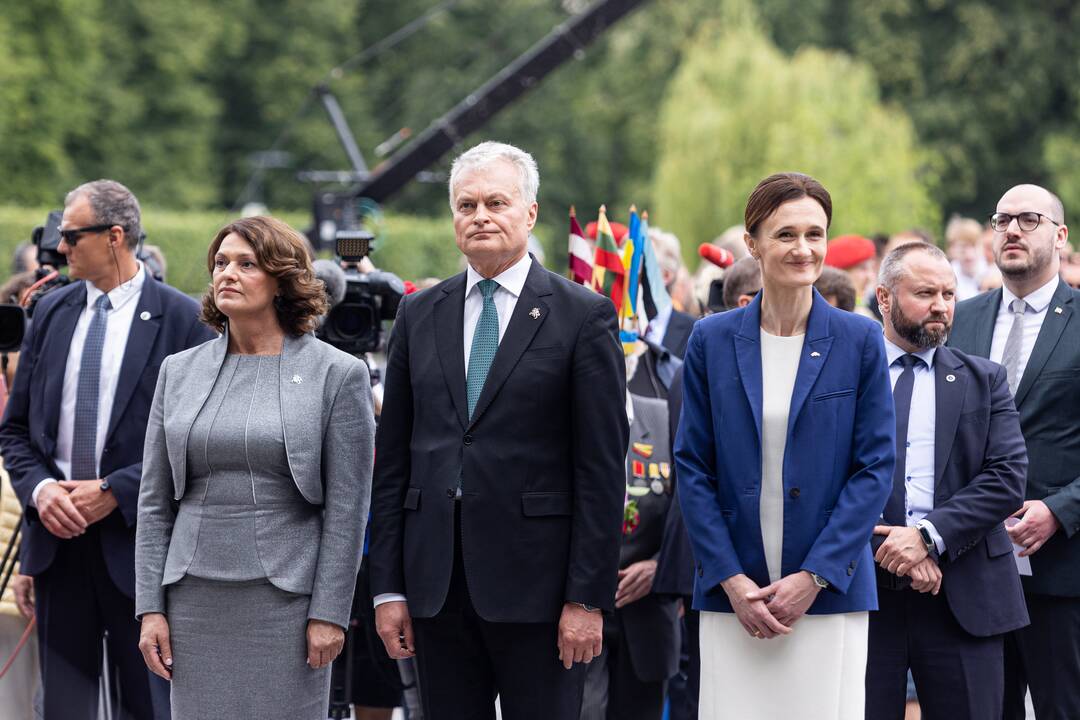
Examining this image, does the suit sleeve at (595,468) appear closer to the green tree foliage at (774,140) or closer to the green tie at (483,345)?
the green tie at (483,345)

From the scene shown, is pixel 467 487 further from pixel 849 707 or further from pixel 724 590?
pixel 849 707

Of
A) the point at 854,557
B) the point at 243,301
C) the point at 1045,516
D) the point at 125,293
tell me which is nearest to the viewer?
the point at 854,557

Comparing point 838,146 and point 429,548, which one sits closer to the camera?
point 429,548

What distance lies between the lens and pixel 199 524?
4.46 metres

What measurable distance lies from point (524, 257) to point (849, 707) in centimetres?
160

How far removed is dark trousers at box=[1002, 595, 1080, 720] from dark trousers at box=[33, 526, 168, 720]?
10.5 ft

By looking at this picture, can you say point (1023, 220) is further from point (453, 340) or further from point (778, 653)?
point (453, 340)

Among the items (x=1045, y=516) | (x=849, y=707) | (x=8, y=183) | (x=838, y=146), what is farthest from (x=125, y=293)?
(x=8, y=183)

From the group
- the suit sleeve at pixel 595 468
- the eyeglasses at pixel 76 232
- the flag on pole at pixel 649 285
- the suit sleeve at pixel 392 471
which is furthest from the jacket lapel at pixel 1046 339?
the eyeglasses at pixel 76 232

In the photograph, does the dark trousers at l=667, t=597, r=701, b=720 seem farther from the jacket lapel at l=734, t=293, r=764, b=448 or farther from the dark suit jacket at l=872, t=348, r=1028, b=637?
the jacket lapel at l=734, t=293, r=764, b=448

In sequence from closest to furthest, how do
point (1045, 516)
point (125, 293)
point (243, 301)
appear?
point (243, 301), point (1045, 516), point (125, 293)

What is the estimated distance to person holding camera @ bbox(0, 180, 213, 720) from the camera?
5516 mm

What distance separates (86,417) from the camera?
18.4ft

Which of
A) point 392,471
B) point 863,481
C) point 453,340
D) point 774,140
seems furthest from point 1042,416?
point 774,140
